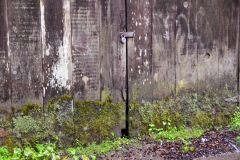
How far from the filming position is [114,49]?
11.4ft

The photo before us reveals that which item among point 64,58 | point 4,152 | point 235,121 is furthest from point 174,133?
point 4,152

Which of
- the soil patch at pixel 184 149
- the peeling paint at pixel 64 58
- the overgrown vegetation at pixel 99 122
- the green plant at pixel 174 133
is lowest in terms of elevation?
the soil patch at pixel 184 149

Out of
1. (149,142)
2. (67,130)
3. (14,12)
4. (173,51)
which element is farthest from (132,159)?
(14,12)

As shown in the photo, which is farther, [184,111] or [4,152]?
[184,111]

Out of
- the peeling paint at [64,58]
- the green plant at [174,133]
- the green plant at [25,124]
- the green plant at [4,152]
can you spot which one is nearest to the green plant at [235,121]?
the green plant at [174,133]

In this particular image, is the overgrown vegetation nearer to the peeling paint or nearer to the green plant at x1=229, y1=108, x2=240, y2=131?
the green plant at x1=229, y1=108, x2=240, y2=131

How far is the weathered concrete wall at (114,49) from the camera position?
313 cm

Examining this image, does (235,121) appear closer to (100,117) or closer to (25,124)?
(100,117)

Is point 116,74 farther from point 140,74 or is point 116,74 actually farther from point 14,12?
point 14,12

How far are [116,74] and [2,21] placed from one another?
118 centimetres

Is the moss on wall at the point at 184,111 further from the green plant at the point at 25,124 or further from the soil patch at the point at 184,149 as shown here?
the green plant at the point at 25,124

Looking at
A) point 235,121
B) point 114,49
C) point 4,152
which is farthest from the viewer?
point 235,121

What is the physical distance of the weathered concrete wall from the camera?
10.3 feet

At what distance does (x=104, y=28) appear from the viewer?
3410 mm
